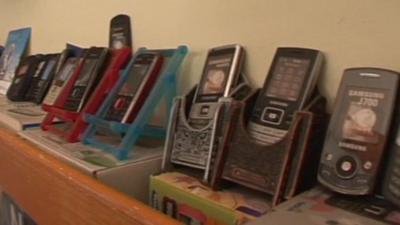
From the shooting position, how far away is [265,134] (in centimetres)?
52

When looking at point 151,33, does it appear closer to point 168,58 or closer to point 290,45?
point 168,58

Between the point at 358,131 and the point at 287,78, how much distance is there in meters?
0.14

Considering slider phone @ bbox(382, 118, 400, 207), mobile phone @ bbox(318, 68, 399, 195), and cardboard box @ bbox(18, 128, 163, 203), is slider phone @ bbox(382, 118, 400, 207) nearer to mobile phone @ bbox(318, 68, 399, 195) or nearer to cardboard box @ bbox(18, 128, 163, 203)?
mobile phone @ bbox(318, 68, 399, 195)

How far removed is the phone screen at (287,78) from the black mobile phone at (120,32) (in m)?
0.45

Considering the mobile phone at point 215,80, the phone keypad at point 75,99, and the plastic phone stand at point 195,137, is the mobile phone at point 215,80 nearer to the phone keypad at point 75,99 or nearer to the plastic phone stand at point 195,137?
the plastic phone stand at point 195,137

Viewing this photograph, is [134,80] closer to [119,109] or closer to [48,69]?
[119,109]

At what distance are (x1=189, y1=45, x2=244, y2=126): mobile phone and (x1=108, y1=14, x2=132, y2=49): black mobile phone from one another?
0.31m

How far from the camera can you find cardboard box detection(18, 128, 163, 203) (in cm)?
58

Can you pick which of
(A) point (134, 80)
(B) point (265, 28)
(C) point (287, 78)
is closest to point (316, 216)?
(C) point (287, 78)

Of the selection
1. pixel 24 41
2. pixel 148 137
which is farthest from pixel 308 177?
pixel 24 41

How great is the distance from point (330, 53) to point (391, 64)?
85 millimetres

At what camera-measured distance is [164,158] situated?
619 millimetres

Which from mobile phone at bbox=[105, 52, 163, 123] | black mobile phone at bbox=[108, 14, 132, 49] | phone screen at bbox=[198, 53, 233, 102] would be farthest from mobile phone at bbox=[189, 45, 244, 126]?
black mobile phone at bbox=[108, 14, 132, 49]

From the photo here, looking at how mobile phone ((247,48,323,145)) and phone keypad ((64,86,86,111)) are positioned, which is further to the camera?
phone keypad ((64,86,86,111))
